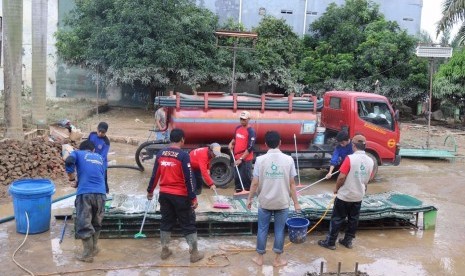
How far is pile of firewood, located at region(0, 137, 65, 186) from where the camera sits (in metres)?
9.34

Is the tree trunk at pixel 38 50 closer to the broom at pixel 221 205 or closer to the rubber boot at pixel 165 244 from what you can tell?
the broom at pixel 221 205

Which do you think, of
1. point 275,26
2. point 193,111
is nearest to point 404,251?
point 193,111

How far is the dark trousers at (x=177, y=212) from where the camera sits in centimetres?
563

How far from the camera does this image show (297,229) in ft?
21.9

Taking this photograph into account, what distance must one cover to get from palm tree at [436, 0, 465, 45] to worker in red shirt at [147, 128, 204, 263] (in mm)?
20575

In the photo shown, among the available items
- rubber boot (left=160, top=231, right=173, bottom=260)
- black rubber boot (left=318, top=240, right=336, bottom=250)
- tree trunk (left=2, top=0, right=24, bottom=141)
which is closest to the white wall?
tree trunk (left=2, top=0, right=24, bottom=141)

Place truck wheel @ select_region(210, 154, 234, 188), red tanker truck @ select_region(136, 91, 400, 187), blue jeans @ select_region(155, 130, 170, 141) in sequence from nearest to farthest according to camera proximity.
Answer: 1. red tanker truck @ select_region(136, 91, 400, 187)
2. truck wheel @ select_region(210, 154, 234, 188)
3. blue jeans @ select_region(155, 130, 170, 141)

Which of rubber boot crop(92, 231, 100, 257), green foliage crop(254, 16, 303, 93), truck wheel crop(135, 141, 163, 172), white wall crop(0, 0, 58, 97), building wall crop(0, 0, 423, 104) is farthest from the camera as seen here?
building wall crop(0, 0, 423, 104)

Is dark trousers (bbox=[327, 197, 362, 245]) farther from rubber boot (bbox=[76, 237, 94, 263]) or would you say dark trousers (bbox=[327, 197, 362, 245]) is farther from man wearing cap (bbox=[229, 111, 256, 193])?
rubber boot (bbox=[76, 237, 94, 263])

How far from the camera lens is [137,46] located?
1955cm

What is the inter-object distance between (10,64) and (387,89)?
17224mm

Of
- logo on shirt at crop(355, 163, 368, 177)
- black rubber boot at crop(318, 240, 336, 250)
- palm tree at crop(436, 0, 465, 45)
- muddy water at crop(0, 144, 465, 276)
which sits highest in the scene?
palm tree at crop(436, 0, 465, 45)

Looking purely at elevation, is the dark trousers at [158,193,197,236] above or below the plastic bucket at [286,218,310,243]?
above

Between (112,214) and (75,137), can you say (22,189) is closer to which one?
(112,214)
